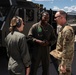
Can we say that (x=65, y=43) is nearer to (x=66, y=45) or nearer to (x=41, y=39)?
(x=66, y=45)

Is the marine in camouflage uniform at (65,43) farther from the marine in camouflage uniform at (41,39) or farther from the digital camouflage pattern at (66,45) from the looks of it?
the marine in camouflage uniform at (41,39)

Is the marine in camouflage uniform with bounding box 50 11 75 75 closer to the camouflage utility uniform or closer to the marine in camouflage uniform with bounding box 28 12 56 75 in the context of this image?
the camouflage utility uniform

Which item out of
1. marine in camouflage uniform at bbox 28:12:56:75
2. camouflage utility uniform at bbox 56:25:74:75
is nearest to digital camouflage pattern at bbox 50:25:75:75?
camouflage utility uniform at bbox 56:25:74:75

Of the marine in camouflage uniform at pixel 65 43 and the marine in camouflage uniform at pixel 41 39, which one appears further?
the marine in camouflage uniform at pixel 41 39

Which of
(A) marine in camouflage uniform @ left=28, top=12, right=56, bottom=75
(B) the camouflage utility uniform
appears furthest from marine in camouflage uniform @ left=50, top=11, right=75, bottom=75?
(A) marine in camouflage uniform @ left=28, top=12, right=56, bottom=75

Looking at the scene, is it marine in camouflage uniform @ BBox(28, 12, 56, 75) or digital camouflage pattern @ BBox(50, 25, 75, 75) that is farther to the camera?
marine in camouflage uniform @ BBox(28, 12, 56, 75)

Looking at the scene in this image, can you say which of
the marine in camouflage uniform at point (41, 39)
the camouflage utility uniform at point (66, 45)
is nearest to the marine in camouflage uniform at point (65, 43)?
the camouflage utility uniform at point (66, 45)

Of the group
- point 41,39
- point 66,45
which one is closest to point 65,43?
point 66,45

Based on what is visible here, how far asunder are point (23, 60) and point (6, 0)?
389 centimetres

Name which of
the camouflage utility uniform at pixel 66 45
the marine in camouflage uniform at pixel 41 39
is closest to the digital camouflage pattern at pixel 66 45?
the camouflage utility uniform at pixel 66 45

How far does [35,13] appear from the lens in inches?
303

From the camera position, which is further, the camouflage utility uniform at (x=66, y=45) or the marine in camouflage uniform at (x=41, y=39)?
the marine in camouflage uniform at (x=41, y=39)

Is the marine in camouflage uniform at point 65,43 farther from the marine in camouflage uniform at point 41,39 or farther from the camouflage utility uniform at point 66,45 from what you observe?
the marine in camouflage uniform at point 41,39

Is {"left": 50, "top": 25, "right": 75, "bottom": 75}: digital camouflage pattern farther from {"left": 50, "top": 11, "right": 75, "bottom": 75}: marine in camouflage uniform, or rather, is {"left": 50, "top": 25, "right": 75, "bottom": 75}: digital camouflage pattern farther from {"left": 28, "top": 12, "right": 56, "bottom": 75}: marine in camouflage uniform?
{"left": 28, "top": 12, "right": 56, "bottom": 75}: marine in camouflage uniform
